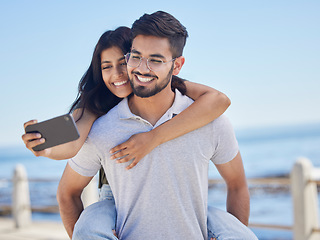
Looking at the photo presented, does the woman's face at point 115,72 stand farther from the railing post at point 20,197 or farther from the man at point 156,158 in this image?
the railing post at point 20,197

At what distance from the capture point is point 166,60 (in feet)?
7.36

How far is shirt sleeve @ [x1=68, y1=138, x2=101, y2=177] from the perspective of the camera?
229 centimetres

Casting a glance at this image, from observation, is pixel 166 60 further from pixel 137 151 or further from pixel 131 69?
pixel 137 151

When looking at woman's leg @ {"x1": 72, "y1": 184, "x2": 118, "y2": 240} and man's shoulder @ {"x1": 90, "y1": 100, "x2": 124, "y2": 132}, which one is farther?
man's shoulder @ {"x1": 90, "y1": 100, "x2": 124, "y2": 132}

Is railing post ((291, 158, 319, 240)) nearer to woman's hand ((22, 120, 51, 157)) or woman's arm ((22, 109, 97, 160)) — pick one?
woman's arm ((22, 109, 97, 160))

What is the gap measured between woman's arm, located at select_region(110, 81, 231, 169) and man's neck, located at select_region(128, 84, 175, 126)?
0.38ft

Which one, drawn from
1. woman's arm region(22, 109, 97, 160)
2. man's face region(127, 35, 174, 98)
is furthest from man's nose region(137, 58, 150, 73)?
woman's arm region(22, 109, 97, 160)

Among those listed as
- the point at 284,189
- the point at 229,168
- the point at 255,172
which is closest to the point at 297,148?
the point at 255,172

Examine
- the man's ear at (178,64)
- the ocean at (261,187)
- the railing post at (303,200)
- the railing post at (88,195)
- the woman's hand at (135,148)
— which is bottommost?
the ocean at (261,187)

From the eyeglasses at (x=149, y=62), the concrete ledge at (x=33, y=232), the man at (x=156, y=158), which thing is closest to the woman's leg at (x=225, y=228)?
the man at (x=156, y=158)

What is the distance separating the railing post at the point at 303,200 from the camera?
495 cm

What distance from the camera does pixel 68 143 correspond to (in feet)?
6.99

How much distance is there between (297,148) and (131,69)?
1762 inches

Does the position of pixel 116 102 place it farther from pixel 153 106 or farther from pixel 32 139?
pixel 32 139
